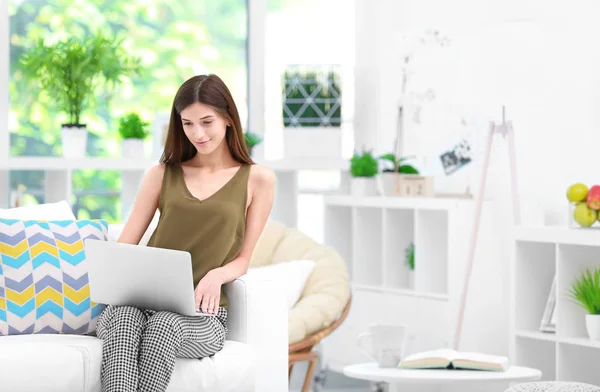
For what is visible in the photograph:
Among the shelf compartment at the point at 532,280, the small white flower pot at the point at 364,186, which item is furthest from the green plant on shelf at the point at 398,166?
the shelf compartment at the point at 532,280

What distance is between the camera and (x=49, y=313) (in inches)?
124

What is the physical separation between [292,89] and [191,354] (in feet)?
7.75

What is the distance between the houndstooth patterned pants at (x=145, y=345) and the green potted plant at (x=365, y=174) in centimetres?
206

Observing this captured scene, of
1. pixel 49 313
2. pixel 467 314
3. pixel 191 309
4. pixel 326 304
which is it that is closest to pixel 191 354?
pixel 191 309

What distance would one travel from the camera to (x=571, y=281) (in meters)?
3.83

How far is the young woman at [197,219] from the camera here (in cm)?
271

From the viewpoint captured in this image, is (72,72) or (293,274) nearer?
(293,274)

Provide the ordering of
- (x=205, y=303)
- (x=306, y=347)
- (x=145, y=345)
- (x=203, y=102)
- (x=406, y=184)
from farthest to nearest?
(x=406, y=184), (x=306, y=347), (x=203, y=102), (x=205, y=303), (x=145, y=345)

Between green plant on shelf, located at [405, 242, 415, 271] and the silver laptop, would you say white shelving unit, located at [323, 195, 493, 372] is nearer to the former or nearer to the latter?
green plant on shelf, located at [405, 242, 415, 271]

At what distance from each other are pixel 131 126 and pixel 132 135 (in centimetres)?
4

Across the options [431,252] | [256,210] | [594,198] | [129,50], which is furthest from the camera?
[129,50]

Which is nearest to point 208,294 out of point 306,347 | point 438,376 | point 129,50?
point 438,376

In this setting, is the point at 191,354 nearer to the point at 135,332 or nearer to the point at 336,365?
the point at 135,332

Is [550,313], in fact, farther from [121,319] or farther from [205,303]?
[121,319]
